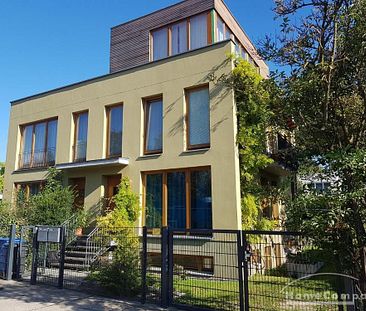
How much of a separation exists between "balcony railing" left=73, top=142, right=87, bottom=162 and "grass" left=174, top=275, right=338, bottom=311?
345 inches

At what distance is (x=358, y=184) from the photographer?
418cm

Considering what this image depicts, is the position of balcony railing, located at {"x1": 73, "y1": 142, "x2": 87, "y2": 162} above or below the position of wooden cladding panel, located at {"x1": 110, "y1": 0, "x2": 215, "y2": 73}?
below

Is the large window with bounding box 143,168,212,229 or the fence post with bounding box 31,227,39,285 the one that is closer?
the fence post with bounding box 31,227,39,285

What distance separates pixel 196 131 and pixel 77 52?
610cm

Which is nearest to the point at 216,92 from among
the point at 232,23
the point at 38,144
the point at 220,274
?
the point at 220,274

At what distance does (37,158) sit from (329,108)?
47.0 feet

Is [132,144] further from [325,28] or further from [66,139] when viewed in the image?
[325,28]

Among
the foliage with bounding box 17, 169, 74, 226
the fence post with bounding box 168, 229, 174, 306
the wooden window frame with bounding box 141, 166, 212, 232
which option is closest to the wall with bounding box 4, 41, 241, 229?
the wooden window frame with bounding box 141, 166, 212, 232

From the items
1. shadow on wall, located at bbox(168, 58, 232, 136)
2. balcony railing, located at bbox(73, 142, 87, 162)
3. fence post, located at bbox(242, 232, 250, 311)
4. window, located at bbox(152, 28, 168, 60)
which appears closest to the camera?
fence post, located at bbox(242, 232, 250, 311)

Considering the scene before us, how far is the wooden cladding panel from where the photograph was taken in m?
15.2

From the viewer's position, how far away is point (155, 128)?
40.5 feet

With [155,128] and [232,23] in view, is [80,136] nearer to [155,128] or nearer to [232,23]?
[155,128]

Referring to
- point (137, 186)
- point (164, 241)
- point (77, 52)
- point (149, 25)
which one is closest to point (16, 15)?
point (77, 52)

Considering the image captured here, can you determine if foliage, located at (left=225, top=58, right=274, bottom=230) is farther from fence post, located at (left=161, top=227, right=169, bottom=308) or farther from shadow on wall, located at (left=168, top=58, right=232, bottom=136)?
fence post, located at (left=161, top=227, right=169, bottom=308)
